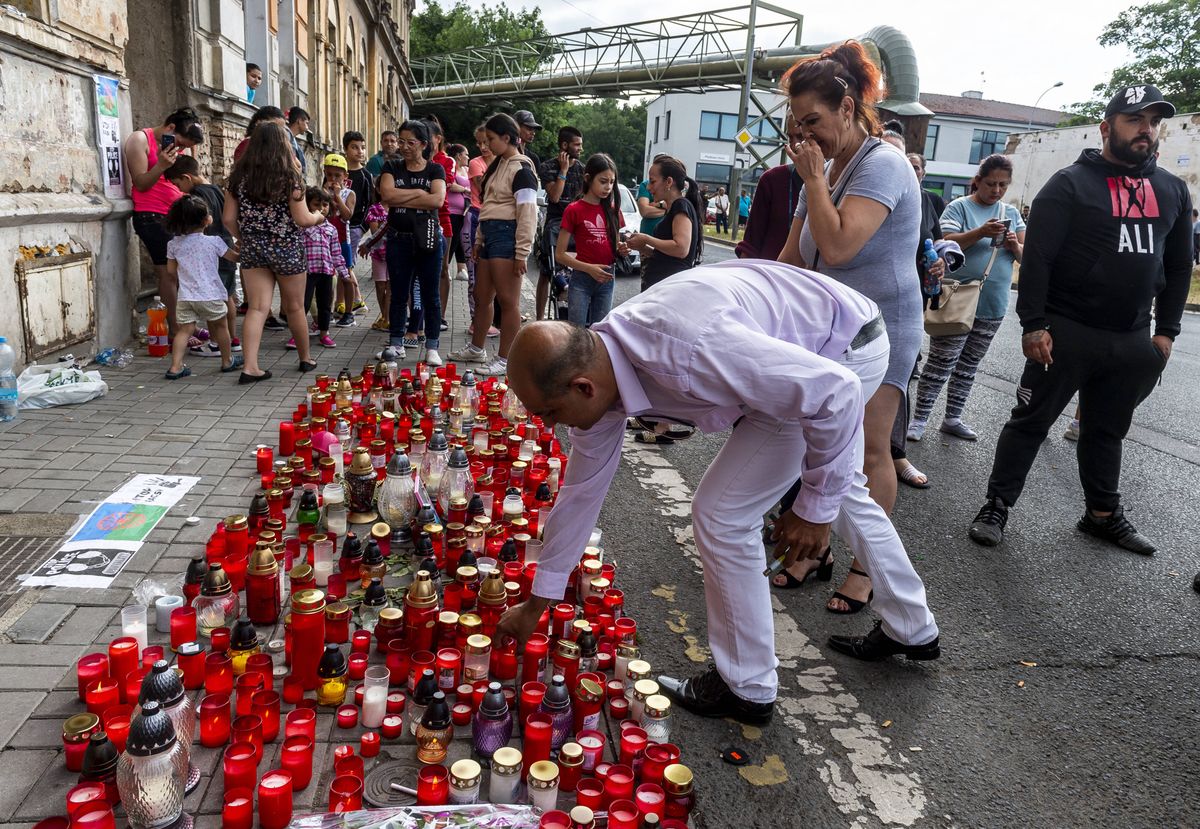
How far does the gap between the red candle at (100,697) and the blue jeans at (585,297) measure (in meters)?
4.88

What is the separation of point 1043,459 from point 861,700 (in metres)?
3.90

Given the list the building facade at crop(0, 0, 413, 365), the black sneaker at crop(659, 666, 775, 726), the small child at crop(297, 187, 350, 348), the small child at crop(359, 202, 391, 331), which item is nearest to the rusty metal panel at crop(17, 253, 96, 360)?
the building facade at crop(0, 0, 413, 365)

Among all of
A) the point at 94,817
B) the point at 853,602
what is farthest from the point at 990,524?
the point at 94,817

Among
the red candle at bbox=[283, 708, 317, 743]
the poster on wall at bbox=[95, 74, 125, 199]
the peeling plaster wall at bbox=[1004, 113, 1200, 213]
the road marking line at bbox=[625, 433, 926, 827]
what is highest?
the peeling plaster wall at bbox=[1004, 113, 1200, 213]

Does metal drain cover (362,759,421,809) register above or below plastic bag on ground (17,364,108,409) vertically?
below

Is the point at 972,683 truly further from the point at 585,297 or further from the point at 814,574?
the point at 585,297

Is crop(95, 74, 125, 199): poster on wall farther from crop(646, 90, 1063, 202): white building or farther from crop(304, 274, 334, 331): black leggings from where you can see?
crop(646, 90, 1063, 202): white building

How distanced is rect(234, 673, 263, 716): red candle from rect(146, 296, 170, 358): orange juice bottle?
5.85 meters

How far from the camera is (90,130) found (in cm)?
691

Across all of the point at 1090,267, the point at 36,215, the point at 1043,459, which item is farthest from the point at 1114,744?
the point at 36,215

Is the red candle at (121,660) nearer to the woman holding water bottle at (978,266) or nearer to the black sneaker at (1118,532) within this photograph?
the black sneaker at (1118,532)

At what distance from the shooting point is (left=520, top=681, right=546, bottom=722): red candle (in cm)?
254

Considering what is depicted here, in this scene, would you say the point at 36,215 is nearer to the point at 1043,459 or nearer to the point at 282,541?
the point at 282,541

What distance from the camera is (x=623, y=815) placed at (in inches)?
80.7
